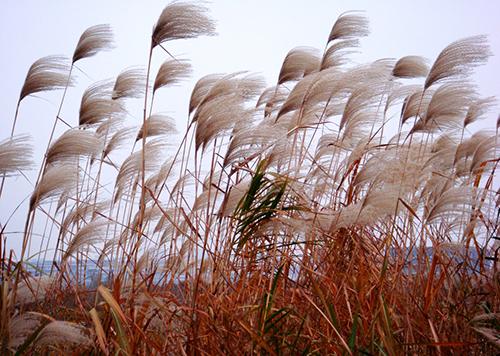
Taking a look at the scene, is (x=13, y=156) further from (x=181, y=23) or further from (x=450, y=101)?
(x=450, y=101)

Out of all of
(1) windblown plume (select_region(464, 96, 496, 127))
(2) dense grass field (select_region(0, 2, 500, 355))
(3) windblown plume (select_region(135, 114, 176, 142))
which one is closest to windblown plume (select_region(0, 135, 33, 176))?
(2) dense grass field (select_region(0, 2, 500, 355))

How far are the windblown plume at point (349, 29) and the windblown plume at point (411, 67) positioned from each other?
0.30 meters

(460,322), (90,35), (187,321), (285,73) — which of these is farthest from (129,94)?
(460,322)

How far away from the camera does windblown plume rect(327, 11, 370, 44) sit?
13.0ft

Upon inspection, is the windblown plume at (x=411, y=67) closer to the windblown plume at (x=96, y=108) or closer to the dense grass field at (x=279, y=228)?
the dense grass field at (x=279, y=228)

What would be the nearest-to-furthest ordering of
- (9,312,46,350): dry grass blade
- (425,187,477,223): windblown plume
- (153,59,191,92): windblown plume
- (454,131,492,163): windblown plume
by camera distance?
(9,312,46,350): dry grass blade < (425,187,477,223): windblown plume < (153,59,191,92): windblown plume < (454,131,492,163): windblown plume

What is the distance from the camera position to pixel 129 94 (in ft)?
11.5

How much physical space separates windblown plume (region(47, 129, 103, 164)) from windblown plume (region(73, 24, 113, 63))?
0.77 meters

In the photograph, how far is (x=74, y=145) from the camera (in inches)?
98.5

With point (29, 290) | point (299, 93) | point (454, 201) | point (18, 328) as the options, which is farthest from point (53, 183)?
point (454, 201)

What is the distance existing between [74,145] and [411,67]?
7.51 feet

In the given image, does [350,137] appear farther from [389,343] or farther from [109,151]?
[389,343]

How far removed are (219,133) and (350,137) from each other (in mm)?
1391

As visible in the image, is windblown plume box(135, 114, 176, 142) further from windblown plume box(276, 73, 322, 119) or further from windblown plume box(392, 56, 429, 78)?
windblown plume box(392, 56, 429, 78)
